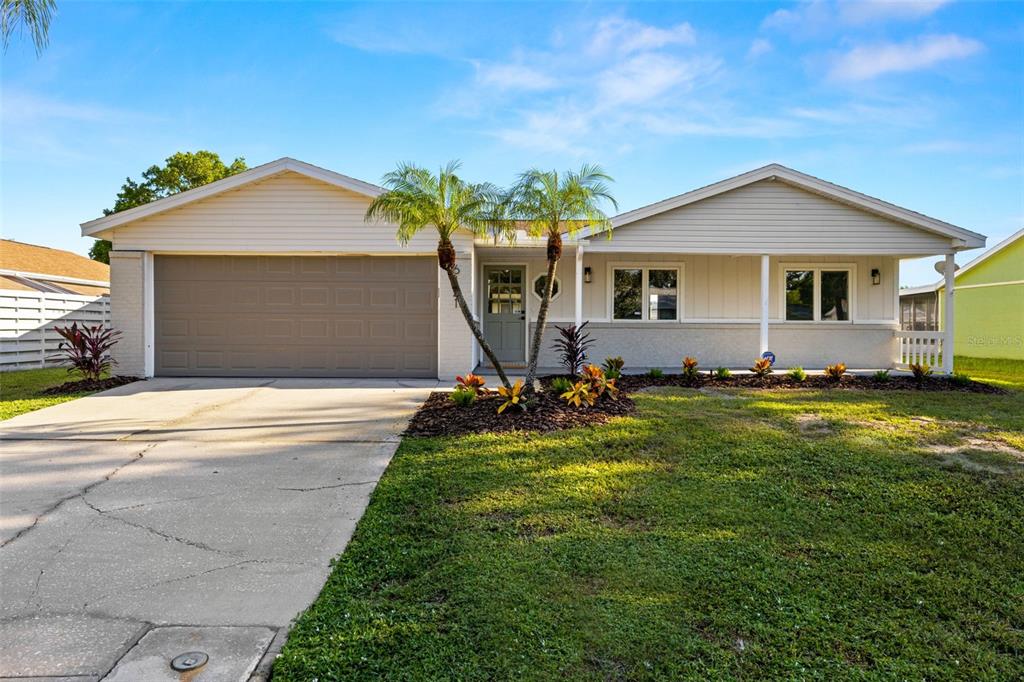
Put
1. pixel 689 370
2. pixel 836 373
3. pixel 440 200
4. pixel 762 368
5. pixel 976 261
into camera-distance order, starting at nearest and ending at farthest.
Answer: pixel 440 200
pixel 689 370
pixel 836 373
pixel 762 368
pixel 976 261

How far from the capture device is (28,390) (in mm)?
9336

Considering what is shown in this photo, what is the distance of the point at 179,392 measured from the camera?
8.84 metres

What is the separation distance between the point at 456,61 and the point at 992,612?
477 inches

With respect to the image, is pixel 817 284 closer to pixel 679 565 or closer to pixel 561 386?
pixel 561 386

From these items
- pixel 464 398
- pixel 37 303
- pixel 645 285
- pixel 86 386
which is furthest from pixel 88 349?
pixel 645 285

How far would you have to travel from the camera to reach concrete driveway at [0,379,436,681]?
240cm

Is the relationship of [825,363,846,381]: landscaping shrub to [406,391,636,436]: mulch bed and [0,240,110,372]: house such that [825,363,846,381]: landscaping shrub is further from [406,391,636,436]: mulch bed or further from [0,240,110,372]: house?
[0,240,110,372]: house

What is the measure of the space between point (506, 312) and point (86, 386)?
8.15 m

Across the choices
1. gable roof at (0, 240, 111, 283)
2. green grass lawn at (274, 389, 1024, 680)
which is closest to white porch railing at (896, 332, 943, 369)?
green grass lawn at (274, 389, 1024, 680)

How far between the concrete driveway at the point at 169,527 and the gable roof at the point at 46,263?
50.1 feet

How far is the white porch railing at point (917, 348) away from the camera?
11.7m

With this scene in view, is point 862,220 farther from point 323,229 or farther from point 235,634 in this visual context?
point 235,634

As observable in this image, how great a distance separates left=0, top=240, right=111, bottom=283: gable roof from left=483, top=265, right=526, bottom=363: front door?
48.3ft

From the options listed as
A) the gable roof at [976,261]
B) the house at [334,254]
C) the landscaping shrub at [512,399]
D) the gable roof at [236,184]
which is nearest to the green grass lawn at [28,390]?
the house at [334,254]
